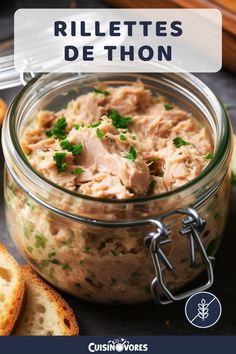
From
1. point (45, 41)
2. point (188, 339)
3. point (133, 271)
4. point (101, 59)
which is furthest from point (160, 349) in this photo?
point (45, 41)

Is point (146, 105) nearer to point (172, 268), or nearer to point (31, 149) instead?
point (31, 149)

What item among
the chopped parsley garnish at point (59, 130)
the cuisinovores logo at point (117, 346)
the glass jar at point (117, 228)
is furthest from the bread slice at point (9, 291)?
the chopped parsley garnish at point (59, 130)

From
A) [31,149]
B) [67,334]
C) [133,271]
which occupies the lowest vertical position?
[67,334]

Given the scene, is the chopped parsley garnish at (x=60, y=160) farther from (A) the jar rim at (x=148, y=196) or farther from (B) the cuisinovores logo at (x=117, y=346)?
(B) the cuisinovores logo at (x=117, y=346)

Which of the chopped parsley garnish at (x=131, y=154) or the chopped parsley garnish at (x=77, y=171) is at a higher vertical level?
A: the chopped parsley garnish at (x=131, y=154)

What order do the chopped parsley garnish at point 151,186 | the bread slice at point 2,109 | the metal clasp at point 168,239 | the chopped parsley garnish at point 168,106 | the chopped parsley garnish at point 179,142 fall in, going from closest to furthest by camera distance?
the metal clasp at point 168,239 < the chopped parsley garnish at point 151,186 < the chopped parsley garnish at point 179,142 < the chopped parsley garnish at point 168,106 < the bread slice at point 2,109

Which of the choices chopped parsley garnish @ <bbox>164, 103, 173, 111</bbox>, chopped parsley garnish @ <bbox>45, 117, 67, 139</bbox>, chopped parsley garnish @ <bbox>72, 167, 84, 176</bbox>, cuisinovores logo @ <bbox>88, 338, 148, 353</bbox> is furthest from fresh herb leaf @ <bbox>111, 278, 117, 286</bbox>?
chopped parsley garnish @ <bbox>164, 103, 173, 111</bbox>

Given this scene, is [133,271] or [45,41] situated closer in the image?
[133,271]

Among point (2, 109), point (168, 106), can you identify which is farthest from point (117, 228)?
point (2, 109)

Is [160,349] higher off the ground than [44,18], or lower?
lower
